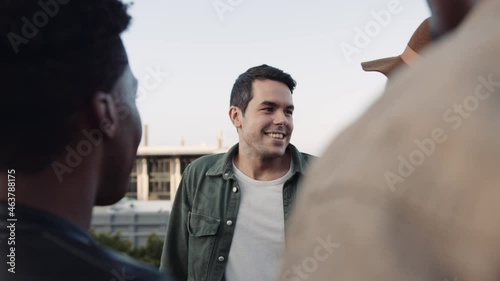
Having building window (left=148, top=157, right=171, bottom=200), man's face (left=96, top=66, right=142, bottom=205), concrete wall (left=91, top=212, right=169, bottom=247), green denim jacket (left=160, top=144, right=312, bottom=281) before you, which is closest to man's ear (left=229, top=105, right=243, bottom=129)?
green denim jacket (left=160, top=144, right=312, bottom=281)

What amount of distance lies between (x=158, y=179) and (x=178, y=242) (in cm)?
3928

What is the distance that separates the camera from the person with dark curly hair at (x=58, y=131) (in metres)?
1.00

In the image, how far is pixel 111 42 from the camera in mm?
1201

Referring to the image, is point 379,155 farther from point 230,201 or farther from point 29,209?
point 230,201

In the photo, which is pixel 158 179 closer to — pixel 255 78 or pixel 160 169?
pixel 160 169

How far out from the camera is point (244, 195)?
8.94 ft

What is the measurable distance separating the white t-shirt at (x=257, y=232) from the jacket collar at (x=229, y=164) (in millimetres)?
73

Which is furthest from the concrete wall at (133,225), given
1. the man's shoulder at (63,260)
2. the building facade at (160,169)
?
the man's shoulder at (63,260)

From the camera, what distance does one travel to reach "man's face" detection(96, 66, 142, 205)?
1.25 metres

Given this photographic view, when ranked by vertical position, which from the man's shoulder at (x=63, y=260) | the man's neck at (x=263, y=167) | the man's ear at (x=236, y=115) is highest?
the man's ear at (x=236, y=115)

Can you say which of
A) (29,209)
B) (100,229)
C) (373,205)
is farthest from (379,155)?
(100,229)

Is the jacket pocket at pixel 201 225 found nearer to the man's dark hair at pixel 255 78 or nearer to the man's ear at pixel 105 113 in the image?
the man's dark hair at pixel 255 78

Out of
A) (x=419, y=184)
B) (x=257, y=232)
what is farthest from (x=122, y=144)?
(x=257, y=232)

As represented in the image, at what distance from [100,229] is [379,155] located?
91.2ft
